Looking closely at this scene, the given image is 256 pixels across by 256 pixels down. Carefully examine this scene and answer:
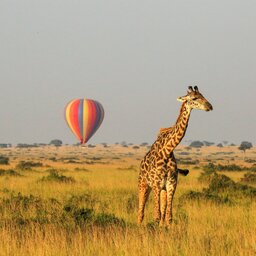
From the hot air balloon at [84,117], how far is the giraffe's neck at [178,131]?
6830cm

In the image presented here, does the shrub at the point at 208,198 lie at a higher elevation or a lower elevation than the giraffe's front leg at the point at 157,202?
lower

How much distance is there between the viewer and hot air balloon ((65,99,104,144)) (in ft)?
262

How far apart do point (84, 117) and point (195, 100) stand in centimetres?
7022

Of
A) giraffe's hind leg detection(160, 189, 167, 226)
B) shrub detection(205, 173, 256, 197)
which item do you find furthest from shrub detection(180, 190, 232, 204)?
giraffe's hind leg detection(160, 189, 167, 226)

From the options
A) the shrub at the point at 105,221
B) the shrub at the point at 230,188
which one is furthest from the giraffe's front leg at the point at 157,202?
the shrub at the point at 230,188

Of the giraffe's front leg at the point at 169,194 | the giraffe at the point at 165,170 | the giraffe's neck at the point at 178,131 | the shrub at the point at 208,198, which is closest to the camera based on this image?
the giraffe's neck at the point at 178,131

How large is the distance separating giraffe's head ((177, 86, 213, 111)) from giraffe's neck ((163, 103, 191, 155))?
197 mm

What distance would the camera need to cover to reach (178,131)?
1123 cm

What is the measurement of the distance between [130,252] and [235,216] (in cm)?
619

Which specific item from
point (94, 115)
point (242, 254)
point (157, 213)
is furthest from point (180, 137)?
point (94, 115)

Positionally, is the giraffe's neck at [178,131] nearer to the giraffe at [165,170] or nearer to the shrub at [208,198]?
the giraffe at [165,170]

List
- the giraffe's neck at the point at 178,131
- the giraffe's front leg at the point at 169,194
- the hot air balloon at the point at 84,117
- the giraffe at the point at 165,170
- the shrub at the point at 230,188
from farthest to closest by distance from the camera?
the hot air balloon at the point at 84,117 → the shrub at the point at 230,188 → the giraffe's front leg at the point at 169,194 → the giraffe at the point at 165,170 → the giraffe's neck at the point at 178,131

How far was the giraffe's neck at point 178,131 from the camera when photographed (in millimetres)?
10922

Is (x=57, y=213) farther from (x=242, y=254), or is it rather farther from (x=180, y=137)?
(x=242, y=254)
